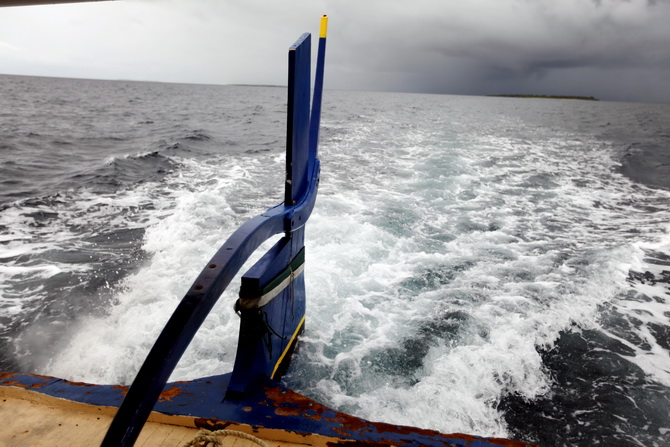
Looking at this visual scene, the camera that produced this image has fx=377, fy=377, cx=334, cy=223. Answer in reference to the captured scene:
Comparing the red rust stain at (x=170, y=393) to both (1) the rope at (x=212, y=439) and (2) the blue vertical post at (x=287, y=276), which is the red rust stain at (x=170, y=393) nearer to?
(2) the blue vertical post at (x=287, y=276)

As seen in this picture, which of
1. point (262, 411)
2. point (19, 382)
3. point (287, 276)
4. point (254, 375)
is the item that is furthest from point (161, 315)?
point (262, 411)

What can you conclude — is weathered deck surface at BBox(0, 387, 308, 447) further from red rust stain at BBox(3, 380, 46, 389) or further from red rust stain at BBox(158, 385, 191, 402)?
red rust stain at BBox(158, 385, 191, 402)

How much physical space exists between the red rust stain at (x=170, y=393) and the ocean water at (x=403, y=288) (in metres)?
1.07

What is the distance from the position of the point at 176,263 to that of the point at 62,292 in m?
1.29

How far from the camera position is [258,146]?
14422mm

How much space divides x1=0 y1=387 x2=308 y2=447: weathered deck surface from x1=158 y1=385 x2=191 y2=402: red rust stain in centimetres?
22

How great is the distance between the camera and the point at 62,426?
1.89m

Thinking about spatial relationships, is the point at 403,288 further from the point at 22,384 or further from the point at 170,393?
the point at 22,384

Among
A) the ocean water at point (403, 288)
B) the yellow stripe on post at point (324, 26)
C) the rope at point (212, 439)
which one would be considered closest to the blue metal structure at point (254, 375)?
the rope at point (212, 439)

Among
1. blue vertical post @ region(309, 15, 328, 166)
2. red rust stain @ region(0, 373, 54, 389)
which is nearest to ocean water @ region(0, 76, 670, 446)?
red rust stain @ region(0, 373, 54, 389)

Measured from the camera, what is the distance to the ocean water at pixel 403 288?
3.10m

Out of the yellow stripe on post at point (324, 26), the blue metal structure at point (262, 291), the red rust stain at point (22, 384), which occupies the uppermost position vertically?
the yellow stripe on post at point (324, 26)

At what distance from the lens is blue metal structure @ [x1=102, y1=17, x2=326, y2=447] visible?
4.19ft

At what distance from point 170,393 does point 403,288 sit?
9.85ft
